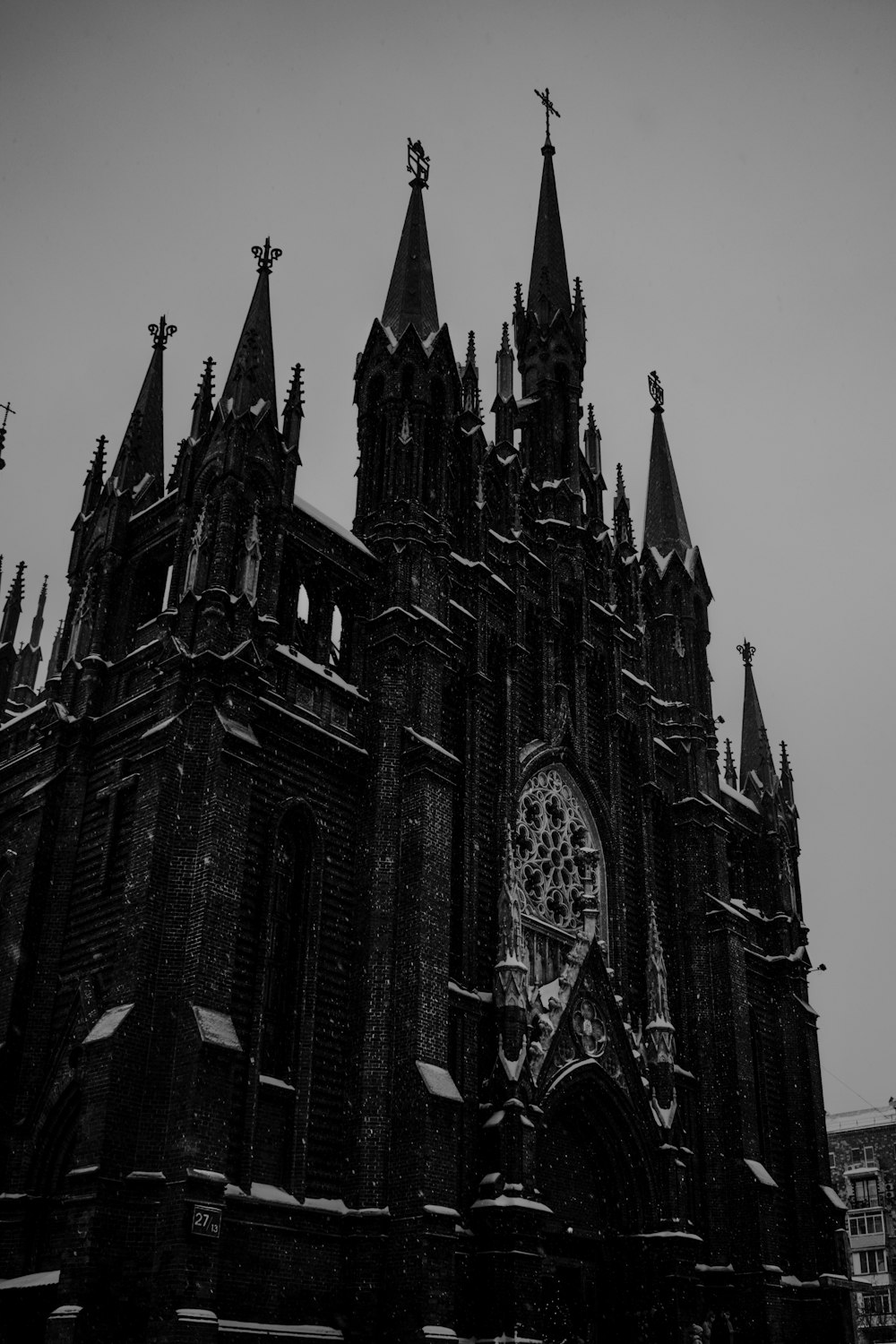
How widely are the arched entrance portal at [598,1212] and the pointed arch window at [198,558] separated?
11.6 meters

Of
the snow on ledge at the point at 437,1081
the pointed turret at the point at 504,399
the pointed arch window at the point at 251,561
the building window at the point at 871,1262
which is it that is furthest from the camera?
the building window at the point at 871,1262

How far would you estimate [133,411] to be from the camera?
1188 inches

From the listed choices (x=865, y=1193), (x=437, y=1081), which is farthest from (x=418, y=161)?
(x=865, y=1193)

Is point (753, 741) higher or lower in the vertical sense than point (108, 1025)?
higher

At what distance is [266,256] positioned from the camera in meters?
28.7

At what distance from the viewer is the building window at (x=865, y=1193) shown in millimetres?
67250

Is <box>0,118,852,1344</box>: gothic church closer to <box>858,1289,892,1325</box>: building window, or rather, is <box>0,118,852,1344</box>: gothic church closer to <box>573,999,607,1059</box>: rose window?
<box>573,999,607,1059</box>: rose window

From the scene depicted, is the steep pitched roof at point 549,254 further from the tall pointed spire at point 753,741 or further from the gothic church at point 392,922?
the tall pointed spire at point 753,741

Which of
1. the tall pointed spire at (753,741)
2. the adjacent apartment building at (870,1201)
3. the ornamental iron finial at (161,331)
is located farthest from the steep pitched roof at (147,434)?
the adjacent apartment building at (870,1201)

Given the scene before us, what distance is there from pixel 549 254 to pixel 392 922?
78.5ft

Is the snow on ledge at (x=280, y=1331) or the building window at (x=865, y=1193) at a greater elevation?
the building window at (x=865, y=1193)

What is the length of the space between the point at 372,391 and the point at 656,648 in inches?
453

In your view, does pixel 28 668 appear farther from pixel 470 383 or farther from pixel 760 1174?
pixel 760 1174

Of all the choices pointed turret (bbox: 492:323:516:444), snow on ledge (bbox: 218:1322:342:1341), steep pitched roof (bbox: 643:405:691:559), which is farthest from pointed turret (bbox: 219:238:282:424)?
snow on ledge (bbox: 218:1322:342:1341)
